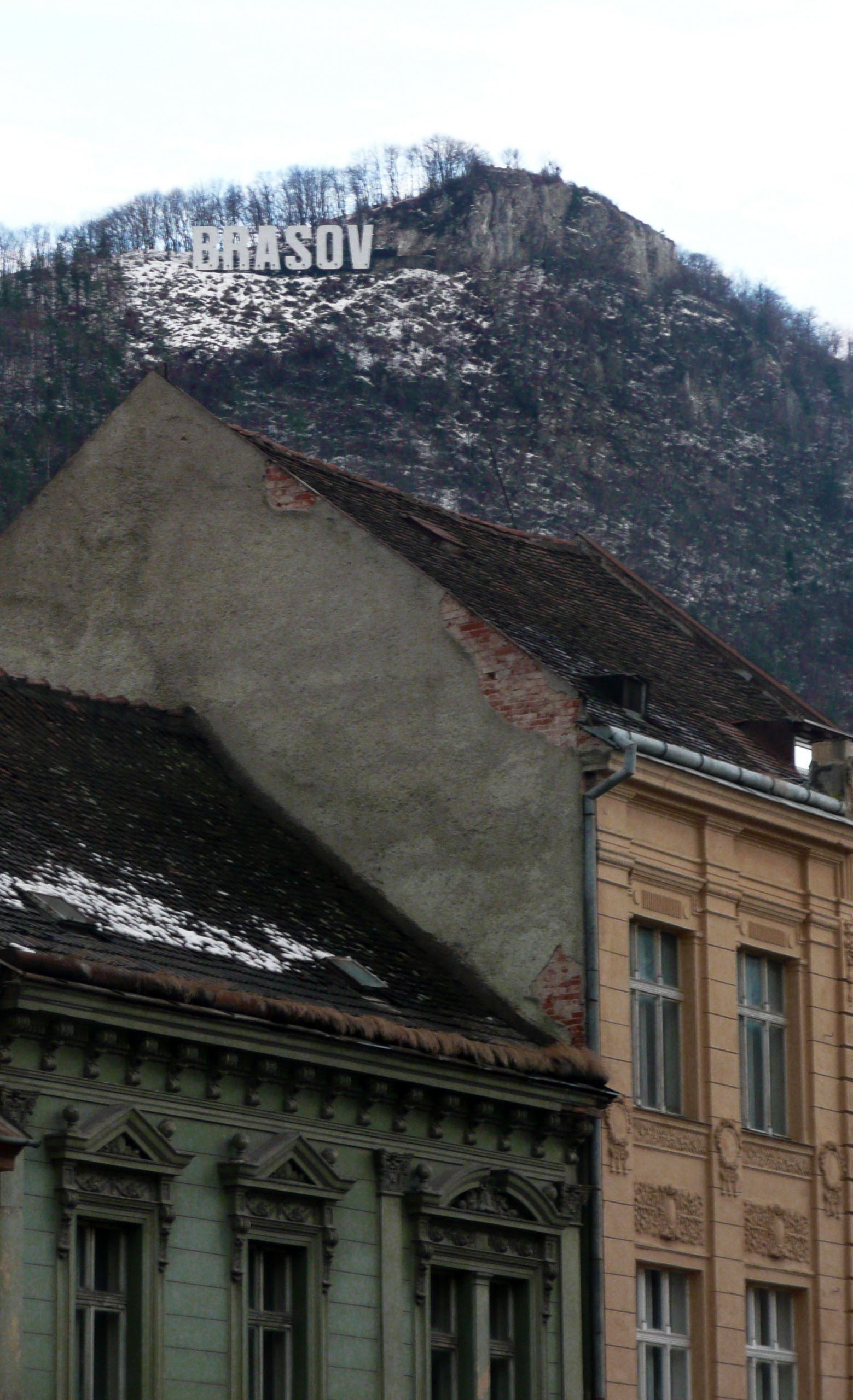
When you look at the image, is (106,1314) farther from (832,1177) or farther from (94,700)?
(832,1177)

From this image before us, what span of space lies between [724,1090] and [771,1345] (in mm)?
2404

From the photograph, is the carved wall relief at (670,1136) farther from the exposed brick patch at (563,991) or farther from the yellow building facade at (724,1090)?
the exposed brick patch at (563,991)

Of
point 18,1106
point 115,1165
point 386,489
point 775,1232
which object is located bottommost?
point 775,1232

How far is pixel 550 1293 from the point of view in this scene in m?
20.8

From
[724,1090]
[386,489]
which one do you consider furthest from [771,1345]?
[386,489]

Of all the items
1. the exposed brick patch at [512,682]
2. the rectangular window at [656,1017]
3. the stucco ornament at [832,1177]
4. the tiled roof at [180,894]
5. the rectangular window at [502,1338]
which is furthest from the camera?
the stucco ornament at [832,1177]

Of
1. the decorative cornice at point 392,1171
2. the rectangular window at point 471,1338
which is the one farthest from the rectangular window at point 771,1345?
the decorative cornice at point 392,1171

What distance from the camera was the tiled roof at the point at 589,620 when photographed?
24281mm

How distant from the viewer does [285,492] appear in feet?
80.5

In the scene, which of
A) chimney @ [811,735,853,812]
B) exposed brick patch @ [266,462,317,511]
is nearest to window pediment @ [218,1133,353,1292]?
exposed brick patch @ [266,462,317,511]

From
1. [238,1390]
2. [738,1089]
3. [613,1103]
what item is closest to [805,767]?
[738,1089]

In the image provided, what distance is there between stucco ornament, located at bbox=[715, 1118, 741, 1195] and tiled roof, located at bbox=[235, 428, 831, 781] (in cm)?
349

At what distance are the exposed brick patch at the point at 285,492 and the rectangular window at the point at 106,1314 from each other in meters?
8.95

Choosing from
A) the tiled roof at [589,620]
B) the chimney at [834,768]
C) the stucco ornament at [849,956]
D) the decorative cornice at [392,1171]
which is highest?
the tiled roof at [589,620]
